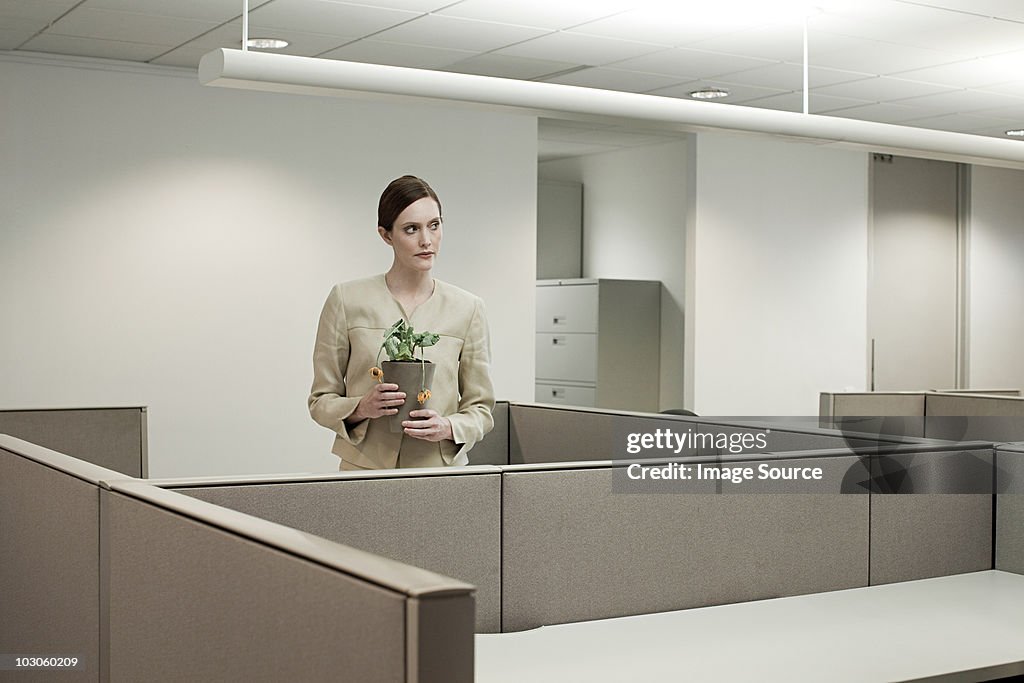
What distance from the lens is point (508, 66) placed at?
5.54 metres

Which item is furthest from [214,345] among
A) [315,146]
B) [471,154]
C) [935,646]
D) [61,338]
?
[935,646]

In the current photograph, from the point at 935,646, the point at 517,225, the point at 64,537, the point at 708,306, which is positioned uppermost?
the point at 517,225

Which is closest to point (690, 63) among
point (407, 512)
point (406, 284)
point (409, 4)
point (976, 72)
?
point (976, 72)

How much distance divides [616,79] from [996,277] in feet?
13.2

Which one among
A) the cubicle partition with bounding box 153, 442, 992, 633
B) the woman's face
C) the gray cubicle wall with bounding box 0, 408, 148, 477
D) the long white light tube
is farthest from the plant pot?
the gray cubicle wall with bounding box 0, 408, 148, 477

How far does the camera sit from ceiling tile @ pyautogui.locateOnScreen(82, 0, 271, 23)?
14.5 ft

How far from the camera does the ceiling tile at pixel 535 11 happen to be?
4.35 m

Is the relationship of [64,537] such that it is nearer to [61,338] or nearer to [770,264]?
[61,338]

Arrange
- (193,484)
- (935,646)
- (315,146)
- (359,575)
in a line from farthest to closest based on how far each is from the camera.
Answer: (315,146), (935,646), (193,484), (359,575)

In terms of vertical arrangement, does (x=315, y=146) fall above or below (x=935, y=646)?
above

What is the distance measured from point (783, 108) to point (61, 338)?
13.4 ft

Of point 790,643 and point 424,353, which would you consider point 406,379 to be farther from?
point 790,643

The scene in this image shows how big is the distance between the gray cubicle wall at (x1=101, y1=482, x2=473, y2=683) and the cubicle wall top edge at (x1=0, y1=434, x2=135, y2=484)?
78 mm

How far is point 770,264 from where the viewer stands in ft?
24.2
